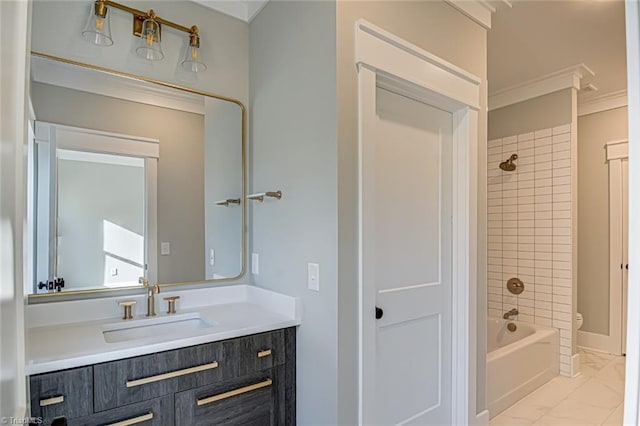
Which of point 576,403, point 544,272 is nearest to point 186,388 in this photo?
point 576,403

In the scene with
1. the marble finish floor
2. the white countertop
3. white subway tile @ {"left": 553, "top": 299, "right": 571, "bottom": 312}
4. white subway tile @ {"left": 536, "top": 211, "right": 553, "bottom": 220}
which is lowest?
the marble finish floor

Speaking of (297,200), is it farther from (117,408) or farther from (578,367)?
(578,367)

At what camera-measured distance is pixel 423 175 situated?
2043mm

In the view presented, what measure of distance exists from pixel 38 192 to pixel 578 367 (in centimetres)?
427

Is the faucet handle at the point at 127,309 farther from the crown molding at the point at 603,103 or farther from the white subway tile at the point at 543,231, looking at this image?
the crown molding at the point at 603,103

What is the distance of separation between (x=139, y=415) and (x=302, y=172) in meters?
1.21

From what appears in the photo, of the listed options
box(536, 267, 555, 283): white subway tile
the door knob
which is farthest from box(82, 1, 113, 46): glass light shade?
box(536, 267, 555, 283): white subway tile

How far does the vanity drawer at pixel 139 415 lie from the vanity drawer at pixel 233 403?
40 millimetres

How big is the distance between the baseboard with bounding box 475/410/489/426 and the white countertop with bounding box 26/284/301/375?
1.40m

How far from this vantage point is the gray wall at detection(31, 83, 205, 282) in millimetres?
1816

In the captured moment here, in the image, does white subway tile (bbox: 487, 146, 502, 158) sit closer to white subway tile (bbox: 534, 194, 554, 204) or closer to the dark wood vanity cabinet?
white subway tile (bbox: 534, 194, 554, 204)

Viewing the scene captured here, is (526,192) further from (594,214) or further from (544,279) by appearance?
(594,214)

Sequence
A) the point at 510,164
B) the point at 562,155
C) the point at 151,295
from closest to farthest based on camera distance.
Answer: the point at 151,295, the point at 562,155, the point at 510,164

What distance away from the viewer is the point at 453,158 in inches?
86.3
